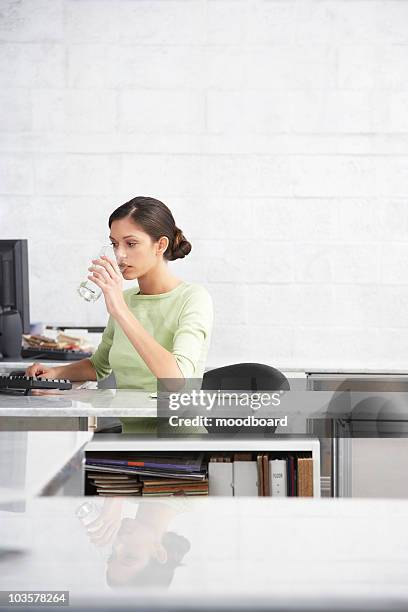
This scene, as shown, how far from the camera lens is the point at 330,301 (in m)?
2.96

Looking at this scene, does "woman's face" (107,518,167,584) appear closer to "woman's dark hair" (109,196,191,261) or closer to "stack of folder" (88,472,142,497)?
"stack of folder" (88,472,142,497)

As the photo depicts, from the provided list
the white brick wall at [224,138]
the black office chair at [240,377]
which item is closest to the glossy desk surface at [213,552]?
the black office chair at [240,377]

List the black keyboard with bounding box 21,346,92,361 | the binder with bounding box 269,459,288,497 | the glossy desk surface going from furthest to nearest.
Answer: the black keyboard with bounding box 21,346,92,361
the binder with bounding box 269,459,288,497
the glossy desk surface

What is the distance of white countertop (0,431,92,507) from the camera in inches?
23.9

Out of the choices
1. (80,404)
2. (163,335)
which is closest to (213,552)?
(80,404)

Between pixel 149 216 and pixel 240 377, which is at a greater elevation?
pixel 149 216

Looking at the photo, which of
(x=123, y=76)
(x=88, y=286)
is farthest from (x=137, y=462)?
(x=123, y=76)

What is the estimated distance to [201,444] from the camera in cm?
78

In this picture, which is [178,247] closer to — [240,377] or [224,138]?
[240,377]

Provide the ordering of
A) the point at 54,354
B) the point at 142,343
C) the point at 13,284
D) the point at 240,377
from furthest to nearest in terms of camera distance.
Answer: the point at 54,354, the point at 13,284, the point at 240,377, the point at 142,343

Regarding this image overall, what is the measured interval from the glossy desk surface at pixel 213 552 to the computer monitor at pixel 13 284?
1.56 meters

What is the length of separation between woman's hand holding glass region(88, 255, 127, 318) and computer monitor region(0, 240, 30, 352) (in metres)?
1.10

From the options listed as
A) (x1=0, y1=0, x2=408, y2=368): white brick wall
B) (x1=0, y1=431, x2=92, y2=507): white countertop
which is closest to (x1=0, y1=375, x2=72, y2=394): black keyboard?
(x1=0, y1=431, x2=92, y2=507): white countertop

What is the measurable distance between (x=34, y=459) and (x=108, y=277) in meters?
0.40
